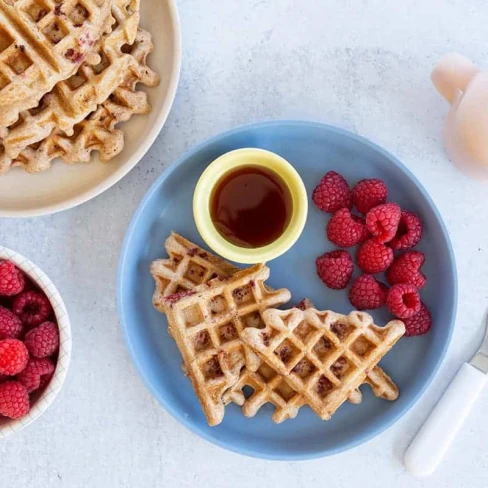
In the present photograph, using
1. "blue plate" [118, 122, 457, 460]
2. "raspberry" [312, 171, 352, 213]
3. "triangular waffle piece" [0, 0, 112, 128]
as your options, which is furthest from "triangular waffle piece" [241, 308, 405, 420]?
"triangular waffle piece" [0, 0, 112, 128]

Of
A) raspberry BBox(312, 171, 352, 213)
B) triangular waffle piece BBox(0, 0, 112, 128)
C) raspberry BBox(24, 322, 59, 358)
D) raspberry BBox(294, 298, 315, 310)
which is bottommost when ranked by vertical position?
raspberry BBox(294, 298, 315, 310)

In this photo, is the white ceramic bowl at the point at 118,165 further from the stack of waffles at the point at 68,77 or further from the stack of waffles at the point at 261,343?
the stack of waffles at the point at 261,343

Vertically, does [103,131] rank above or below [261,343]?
above

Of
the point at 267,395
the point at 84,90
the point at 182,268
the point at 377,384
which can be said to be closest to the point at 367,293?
the point at 377,384

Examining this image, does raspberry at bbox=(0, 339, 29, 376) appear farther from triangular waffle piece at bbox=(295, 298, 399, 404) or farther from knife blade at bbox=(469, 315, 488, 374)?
knife blade at bbox=(469, 315, 488, 374)

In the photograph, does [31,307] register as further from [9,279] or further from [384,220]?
[384,220]

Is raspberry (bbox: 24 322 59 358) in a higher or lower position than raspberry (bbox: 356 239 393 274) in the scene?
lower

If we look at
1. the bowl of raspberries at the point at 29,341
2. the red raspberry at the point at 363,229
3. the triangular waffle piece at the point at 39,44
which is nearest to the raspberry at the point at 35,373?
the bowl of raspberries at the point at 29,341
